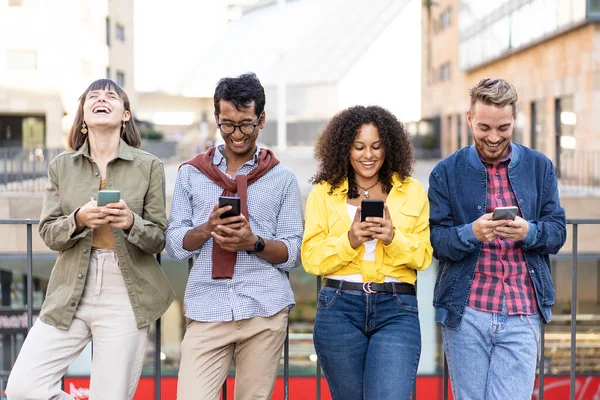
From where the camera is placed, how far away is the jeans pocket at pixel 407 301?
11.1ft

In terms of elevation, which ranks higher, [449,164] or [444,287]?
[449,164]

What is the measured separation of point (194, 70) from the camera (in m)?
81.7

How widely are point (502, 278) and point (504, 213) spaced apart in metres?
0.37

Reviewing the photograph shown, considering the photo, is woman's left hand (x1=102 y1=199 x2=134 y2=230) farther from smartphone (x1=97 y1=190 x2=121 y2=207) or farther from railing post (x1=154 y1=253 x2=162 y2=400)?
railing post (x1=154 y1=253 x2=162 y2=400)

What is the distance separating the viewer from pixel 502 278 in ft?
11.2

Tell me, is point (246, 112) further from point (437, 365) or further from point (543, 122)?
point (543, 122)

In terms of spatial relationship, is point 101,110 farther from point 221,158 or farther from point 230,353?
point 230,353

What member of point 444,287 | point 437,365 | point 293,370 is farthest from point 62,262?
point 437,365

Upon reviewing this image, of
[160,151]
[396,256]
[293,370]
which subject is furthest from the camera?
[160,151]

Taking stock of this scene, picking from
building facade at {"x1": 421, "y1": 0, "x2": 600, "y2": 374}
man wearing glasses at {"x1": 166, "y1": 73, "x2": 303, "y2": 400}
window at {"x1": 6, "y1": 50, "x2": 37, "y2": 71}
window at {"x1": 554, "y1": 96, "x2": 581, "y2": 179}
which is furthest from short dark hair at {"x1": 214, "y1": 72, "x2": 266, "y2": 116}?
window at {"x1": 6, "y1": 50, "x2": 37, "y2": 71}

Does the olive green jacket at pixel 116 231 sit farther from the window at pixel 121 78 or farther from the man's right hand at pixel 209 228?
the window at pixel 121 78

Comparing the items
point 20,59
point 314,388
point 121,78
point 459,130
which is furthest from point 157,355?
point 121,78

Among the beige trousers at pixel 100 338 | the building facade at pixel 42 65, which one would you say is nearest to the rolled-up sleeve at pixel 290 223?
the beige trousers at pixel 100 338

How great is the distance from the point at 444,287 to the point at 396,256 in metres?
0.34
